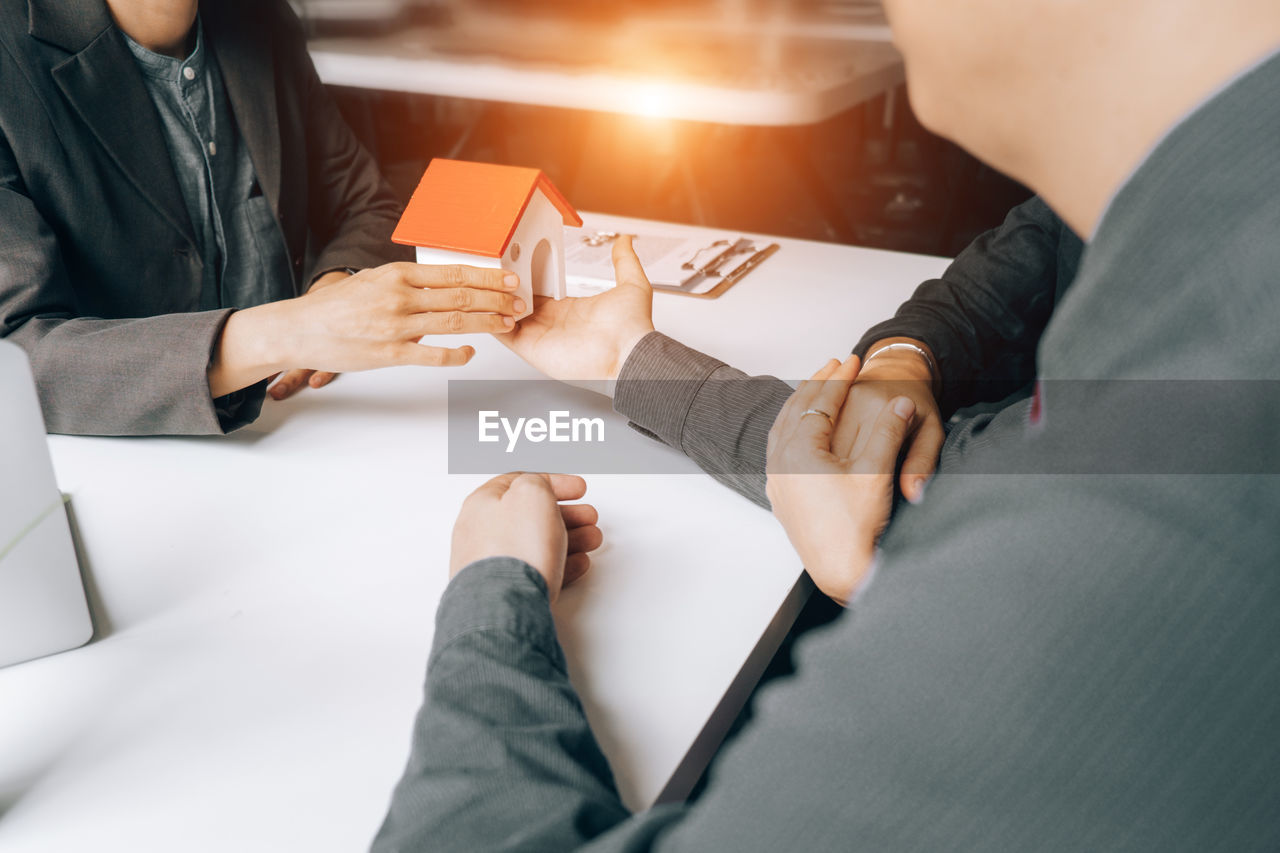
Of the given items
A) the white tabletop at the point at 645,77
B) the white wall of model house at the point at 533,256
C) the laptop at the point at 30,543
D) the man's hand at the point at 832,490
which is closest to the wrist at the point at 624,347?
the white wall of model house at the point at 533,256

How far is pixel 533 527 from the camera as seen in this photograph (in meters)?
0.75

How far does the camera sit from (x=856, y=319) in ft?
4.23

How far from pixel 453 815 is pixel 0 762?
34 centimetres

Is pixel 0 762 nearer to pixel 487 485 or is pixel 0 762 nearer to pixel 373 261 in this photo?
pixel 487 485

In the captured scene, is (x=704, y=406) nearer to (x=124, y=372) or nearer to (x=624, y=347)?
(x=624, y=347)

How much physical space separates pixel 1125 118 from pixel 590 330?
0.72 metres

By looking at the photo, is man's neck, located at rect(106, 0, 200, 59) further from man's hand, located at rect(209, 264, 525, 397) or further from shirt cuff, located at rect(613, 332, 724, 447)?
shirt cuff, located at rect(613, 332, 724, 447)

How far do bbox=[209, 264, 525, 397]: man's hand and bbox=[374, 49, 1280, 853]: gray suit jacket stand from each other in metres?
0.65

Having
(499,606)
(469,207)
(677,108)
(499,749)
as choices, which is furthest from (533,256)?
(677,108)

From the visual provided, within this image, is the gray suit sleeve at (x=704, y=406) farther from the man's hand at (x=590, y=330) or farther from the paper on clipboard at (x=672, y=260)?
the paper on clipboard at (x=672, y=260)

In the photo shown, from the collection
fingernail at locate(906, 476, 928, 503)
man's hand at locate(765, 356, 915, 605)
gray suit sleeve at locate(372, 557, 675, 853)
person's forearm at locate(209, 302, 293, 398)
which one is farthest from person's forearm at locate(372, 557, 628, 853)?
person's forearm at locate(209, 302, 293, 398)

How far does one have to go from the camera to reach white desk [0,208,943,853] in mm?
602

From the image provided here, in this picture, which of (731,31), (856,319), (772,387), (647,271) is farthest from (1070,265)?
(731,31)

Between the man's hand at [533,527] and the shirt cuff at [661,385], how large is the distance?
0.55ft
